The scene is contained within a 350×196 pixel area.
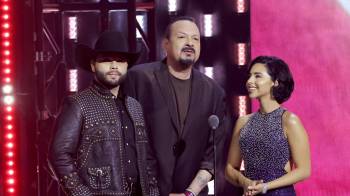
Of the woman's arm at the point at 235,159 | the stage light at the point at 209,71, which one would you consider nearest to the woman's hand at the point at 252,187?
the woman's arm at the point at 235,159

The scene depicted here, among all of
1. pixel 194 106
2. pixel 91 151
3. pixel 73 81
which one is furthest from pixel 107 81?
pixel 73 81

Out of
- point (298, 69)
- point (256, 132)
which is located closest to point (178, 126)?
point (256, 132)

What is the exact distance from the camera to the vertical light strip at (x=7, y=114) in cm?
421

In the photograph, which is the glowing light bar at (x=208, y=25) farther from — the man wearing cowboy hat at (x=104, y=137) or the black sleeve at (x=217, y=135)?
the man wearing cowboy hat at (x=104, y=137)

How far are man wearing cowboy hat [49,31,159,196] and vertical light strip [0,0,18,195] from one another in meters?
0.55

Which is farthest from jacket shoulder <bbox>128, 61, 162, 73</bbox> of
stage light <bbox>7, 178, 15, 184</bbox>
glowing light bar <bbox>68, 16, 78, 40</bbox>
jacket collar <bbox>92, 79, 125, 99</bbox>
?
glowing light bar <bbox>68, 16, 78, 40</bbox>

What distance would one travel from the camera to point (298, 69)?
5969mm

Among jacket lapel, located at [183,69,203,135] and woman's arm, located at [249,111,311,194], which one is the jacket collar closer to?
jacket lapel, located at [183,69,203,135]

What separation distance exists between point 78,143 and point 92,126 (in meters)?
0.12

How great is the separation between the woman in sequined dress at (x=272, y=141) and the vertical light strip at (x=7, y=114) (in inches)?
54.7

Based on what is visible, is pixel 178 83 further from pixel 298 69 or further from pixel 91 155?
pixel 298 69

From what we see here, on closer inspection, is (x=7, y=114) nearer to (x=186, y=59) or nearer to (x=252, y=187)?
(x=186, y=59)

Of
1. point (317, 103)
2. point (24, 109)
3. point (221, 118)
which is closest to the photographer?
point (24, 109)

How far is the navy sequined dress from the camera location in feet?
13.0
